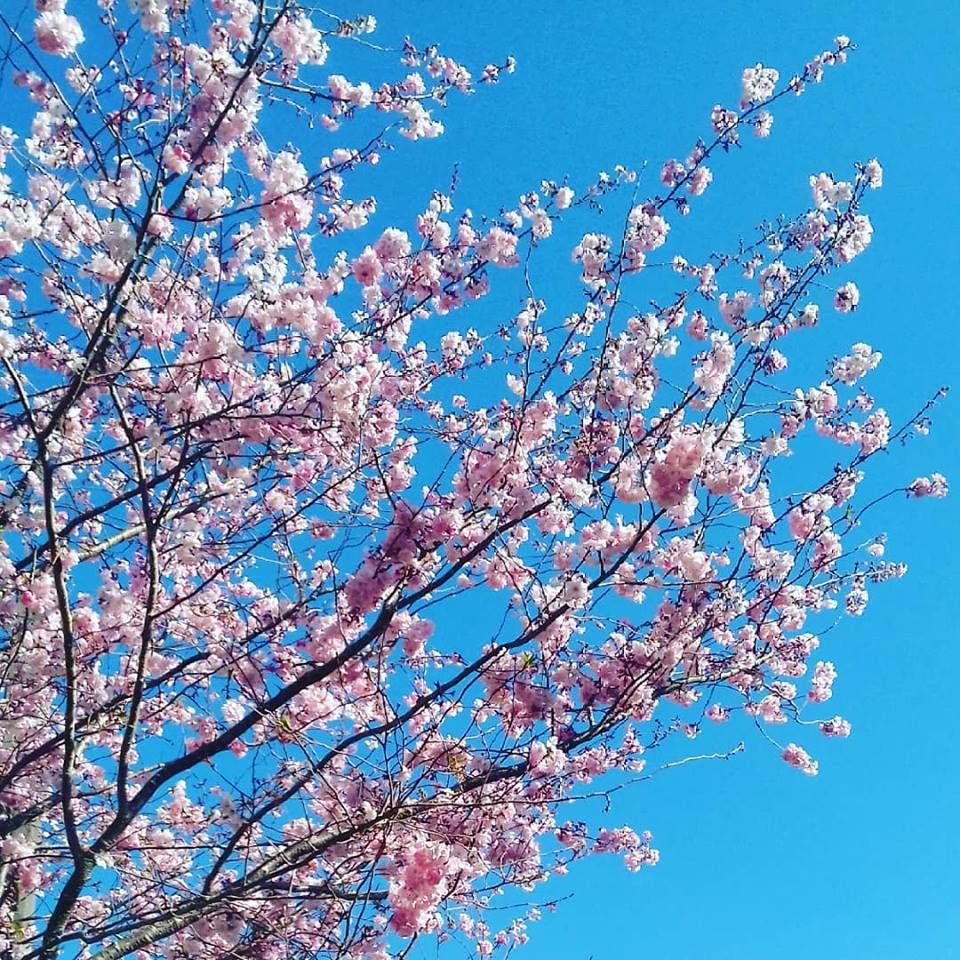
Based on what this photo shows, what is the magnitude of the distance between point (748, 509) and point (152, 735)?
3.53 meters

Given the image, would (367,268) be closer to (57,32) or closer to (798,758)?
(57,32)

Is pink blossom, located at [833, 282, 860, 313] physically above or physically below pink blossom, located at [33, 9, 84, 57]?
below

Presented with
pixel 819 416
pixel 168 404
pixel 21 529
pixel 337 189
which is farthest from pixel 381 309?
pixel 819 416

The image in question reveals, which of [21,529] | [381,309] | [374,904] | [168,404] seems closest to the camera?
[168,404]

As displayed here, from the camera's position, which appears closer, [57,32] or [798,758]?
[57,32]

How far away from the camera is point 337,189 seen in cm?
532

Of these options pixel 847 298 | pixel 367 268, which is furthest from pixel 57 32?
pixel 847 298

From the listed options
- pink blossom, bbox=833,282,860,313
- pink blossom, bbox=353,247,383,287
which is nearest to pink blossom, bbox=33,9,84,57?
pink blossom, bbox=353,247,383,287

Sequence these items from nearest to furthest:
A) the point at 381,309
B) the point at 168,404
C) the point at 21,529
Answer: the point at 168,404, the point at 21,529, the point at 381,309

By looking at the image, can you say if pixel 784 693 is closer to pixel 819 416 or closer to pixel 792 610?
pixel 792 610

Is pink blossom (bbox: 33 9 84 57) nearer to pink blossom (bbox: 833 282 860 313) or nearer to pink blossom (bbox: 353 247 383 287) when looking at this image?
pink blossom (bbox: 353 247 383 287)

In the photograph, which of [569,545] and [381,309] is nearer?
[569,545]

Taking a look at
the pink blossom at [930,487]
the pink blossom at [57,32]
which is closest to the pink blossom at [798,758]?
the pink blossom at [930,487]

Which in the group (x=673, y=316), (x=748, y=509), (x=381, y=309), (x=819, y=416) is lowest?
(x=748, y=509)
